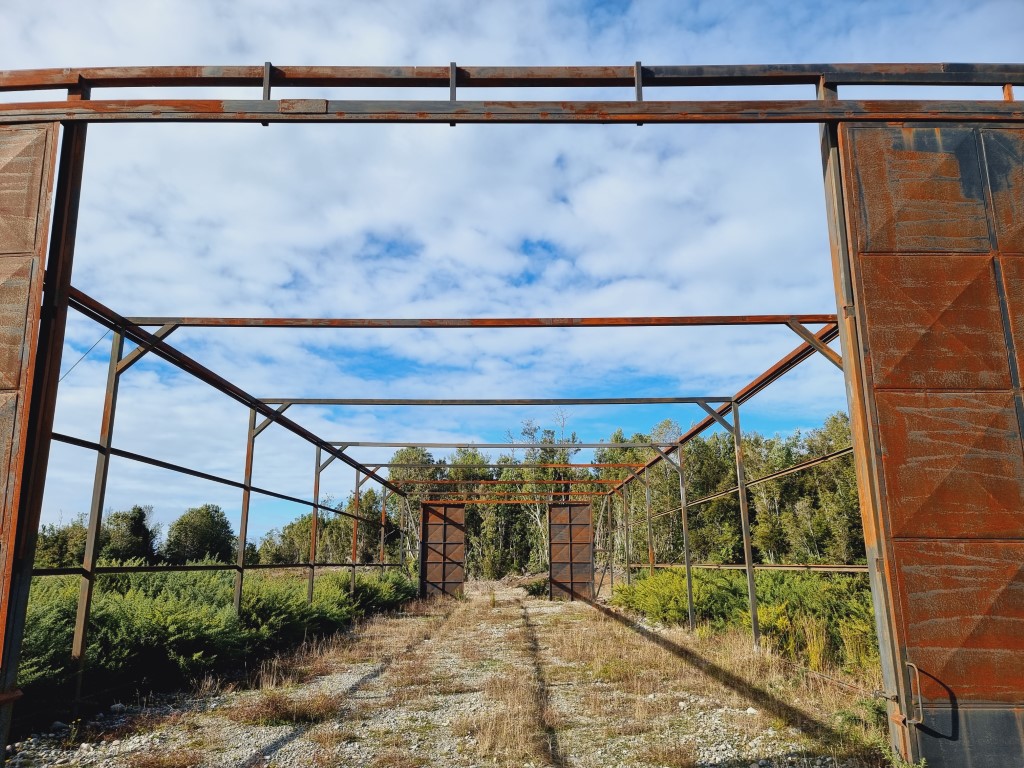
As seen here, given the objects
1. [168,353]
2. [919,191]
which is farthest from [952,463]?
[168,353]

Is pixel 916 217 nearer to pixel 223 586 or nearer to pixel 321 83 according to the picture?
pixel 321 83

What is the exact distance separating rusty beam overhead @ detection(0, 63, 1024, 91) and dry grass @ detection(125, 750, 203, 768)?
17.7ft

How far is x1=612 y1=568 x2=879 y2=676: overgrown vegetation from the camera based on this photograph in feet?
28.7

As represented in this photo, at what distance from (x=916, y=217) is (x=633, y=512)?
3468 cm

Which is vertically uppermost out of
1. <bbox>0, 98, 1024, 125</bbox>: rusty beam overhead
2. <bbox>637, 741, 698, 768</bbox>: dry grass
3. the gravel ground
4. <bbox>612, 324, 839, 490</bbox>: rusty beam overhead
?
<bbox>0, 98, 1024, 125</bbox>: rusty beam overhead

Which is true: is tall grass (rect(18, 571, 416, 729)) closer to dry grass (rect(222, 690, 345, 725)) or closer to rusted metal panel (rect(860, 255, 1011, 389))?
dry grass (rect(222, 690, 345, 725))

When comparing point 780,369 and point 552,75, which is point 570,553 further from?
point 552,75

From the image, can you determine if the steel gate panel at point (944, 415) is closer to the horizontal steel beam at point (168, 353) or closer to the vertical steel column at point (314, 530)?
the horizontal steel beam at point (168, 353)

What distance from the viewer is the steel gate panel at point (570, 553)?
926 inches

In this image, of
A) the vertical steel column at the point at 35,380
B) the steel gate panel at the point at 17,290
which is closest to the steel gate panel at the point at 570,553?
the vertical steel column at the point at 35,380

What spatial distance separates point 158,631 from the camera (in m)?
8.23

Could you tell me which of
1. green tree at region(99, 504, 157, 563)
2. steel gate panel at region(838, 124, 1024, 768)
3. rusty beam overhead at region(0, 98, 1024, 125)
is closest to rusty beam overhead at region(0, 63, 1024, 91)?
rusty beam overhead at region(0, 98, 1024, 125)

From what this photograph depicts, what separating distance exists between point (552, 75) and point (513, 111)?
49 cm

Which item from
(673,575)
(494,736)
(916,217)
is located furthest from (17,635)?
(673,575)
